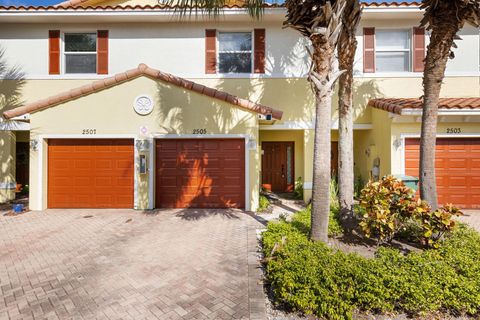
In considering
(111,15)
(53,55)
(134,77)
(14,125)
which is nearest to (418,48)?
(134,77)

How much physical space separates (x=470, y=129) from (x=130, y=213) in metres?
12.0

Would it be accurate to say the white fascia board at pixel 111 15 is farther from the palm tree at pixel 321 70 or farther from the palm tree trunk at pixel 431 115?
the palm tree trunk at pixel 431 115

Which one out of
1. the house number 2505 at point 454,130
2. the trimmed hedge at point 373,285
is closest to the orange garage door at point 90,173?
the trimmed hedge at point 373,285

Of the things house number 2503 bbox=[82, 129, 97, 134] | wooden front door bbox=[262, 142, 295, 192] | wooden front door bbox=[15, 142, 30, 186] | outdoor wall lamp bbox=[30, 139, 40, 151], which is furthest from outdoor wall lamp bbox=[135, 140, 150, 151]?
wooden front door bbox=[15, 142, 30, 186]

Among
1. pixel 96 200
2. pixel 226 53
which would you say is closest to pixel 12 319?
pixel 96 200

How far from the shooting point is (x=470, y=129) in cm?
862

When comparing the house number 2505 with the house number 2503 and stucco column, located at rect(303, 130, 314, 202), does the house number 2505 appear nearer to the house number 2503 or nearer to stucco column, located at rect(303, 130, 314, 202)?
stucco column, located at rect(303, 130, 314, 202)

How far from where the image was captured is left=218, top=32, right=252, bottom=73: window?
34.3ft

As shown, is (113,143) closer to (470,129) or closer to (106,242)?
(106,242)

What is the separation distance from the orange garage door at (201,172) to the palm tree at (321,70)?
4.31m

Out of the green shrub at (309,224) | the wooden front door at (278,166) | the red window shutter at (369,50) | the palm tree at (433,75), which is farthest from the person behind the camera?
the wooden front door at (278,166)

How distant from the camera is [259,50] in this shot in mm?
10258

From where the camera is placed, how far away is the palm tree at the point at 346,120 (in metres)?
6.04

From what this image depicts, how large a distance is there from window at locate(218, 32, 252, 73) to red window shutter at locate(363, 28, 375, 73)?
4.63 metres
